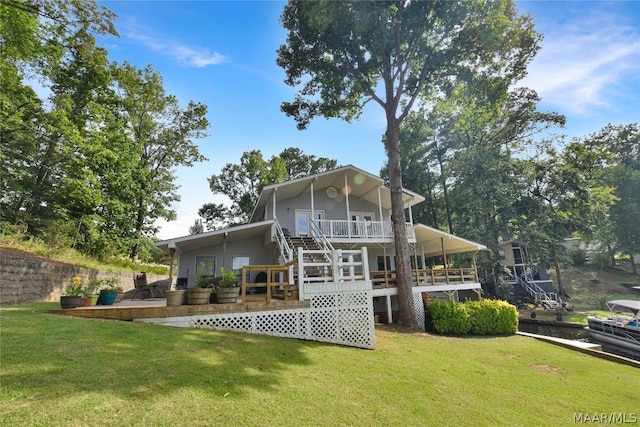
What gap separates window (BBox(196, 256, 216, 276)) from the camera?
14.6m

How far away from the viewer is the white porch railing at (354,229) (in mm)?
14750

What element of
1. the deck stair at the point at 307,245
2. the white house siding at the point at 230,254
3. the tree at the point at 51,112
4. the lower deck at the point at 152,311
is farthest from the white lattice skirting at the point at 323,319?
the tree at the point at 51,112

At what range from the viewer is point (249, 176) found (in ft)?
106

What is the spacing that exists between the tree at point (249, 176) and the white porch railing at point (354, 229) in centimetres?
1667

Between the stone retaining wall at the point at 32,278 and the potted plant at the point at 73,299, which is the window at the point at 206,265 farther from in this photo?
the potted plant at the point at 73,299

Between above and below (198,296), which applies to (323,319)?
below

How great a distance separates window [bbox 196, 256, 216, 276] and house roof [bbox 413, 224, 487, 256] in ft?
37.1

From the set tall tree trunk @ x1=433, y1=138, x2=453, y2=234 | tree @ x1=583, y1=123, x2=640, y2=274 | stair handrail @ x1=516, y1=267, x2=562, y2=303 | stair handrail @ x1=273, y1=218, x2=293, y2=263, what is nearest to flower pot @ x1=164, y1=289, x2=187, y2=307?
stair handrail @ x1=273, y1=218, x2=293, y2=263

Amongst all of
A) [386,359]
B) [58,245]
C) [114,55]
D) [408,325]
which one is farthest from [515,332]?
[114,55]

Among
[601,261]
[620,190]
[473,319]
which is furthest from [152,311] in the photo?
[601,261]

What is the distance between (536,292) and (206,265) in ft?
85.7

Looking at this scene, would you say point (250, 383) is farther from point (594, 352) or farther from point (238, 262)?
point (594, 352)

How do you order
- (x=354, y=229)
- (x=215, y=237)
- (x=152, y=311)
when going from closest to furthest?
(x=152, y=311), (x=215, y=237), (x=354, y=229)

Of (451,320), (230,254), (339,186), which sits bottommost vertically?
(451,320)
